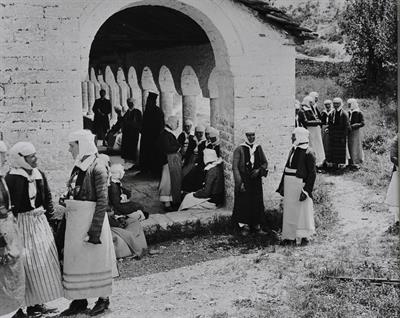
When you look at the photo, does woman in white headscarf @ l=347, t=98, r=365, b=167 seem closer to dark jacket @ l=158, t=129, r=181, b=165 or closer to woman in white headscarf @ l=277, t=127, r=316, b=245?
dark jacket @ l=158, t=129, r=181, b=165

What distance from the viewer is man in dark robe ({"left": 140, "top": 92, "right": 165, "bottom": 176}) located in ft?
41.6

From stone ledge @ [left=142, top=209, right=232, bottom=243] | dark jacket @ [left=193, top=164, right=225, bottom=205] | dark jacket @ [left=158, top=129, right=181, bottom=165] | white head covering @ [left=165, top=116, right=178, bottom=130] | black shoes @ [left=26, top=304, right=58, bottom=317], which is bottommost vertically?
black shoes @ [left=26, top=304, right=58, bottom=317]

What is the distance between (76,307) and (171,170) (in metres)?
4.26

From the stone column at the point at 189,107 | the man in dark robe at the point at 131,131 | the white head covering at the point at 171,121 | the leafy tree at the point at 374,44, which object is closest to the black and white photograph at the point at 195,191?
the white head covering at the point at 171,121

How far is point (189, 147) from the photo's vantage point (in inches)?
424

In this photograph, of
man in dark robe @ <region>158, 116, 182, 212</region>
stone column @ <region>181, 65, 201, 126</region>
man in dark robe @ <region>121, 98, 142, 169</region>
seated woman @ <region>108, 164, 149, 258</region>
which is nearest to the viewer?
seated woman @ <region>108, 164, 149, 258</region>

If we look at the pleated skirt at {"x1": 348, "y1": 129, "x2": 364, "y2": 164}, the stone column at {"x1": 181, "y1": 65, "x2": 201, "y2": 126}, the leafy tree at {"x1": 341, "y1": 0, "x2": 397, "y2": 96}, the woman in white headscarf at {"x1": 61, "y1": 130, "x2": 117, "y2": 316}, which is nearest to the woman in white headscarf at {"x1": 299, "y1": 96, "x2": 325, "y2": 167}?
the pleated skirt at {"x1": 348, "y1": 129, "x2": 364, "y2": 164}

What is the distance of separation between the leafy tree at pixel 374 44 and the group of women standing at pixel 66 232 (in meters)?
18.4

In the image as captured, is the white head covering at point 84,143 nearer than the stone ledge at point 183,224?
Yes

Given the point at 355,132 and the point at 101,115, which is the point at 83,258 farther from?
the point at 101,115

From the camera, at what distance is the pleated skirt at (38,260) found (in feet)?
19.0

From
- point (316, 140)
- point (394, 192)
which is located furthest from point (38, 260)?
point (316, 140)

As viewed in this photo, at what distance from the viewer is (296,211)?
8.32 metres

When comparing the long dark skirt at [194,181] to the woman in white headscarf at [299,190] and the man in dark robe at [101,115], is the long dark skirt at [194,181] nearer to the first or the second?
the woman in white headscarf at [299,190]
